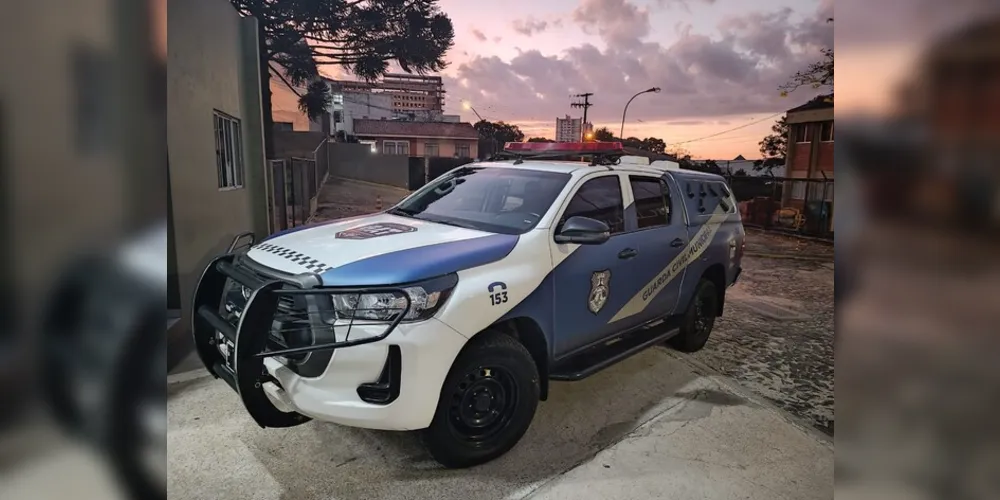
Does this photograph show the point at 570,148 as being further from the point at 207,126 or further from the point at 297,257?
the point at 207,126

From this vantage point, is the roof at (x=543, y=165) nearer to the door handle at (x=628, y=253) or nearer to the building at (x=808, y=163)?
the door handle at (x=628, y=253)

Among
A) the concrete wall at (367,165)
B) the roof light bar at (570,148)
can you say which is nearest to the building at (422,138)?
the concrete wall at (367,165)

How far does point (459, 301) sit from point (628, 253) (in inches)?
61.4

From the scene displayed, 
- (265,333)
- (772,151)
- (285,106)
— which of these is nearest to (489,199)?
(265,333)

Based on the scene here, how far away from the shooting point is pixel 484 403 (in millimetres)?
2848

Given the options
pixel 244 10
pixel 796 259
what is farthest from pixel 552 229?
pixel 796 259

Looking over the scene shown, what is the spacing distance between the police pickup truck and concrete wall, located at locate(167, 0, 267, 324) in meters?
1.71

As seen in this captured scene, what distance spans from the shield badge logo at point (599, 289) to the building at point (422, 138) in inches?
692

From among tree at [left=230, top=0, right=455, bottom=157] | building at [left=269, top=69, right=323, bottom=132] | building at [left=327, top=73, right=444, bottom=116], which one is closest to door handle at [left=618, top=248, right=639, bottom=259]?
tree at [left=230, top=0, right=455, bottom=157]

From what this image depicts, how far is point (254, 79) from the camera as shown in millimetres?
Result: 7062

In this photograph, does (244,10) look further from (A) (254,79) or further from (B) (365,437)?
(B) (365,437)

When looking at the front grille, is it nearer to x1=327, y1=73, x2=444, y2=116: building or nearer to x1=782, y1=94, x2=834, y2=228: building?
x1=327, y1=73, x2=444, y2=116: building

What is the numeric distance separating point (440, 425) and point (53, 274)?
7.79 feet

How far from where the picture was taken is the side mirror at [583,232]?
3133mm
